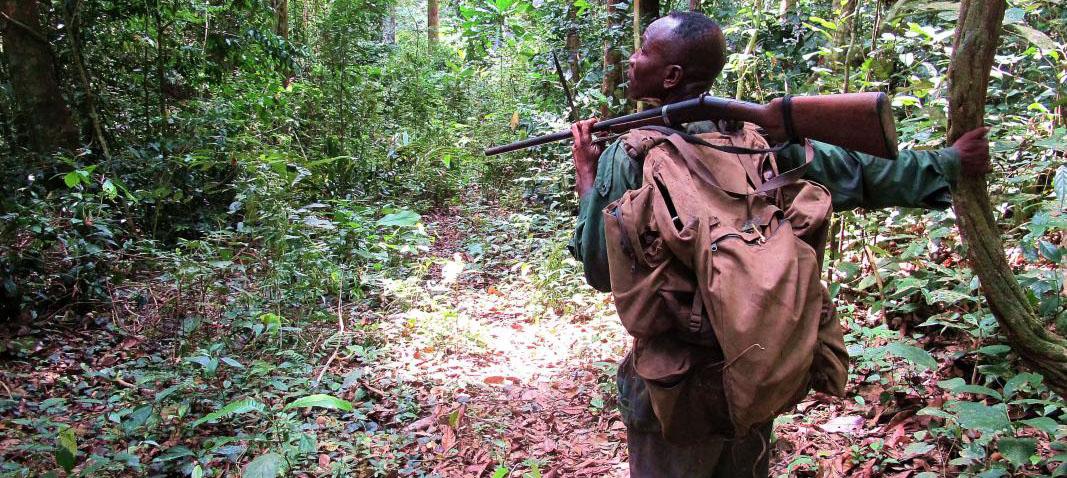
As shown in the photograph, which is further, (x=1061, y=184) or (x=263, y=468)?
(x=263, y=468)

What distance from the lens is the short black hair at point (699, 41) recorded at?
2.04 meters

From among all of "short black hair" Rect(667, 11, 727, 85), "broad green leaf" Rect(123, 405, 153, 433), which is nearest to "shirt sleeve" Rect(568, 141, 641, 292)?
"short black hair" Rect(667, 11, 727, 85)

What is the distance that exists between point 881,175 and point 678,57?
722 millimetres

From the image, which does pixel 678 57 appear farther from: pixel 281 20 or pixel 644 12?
pixel 281 20

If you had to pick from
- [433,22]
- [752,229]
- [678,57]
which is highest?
[433,22]

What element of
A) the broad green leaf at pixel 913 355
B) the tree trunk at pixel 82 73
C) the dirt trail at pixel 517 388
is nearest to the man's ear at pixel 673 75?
the broad green leaf at pixel 913 355

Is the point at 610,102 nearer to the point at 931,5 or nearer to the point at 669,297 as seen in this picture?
the point at 931,5

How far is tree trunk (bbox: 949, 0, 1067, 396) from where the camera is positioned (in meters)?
2.12

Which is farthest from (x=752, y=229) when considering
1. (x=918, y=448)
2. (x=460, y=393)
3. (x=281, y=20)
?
(x=281, y=20)

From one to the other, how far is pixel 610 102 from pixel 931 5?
14.0 ft

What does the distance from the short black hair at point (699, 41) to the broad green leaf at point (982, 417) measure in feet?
5.36

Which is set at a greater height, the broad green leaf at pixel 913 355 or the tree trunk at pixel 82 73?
the tree trunk at pixel 82 73

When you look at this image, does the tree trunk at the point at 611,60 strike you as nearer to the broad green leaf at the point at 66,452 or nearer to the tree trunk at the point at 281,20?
the tree trunk at the point at 281,20

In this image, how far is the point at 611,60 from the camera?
27.3 ft
